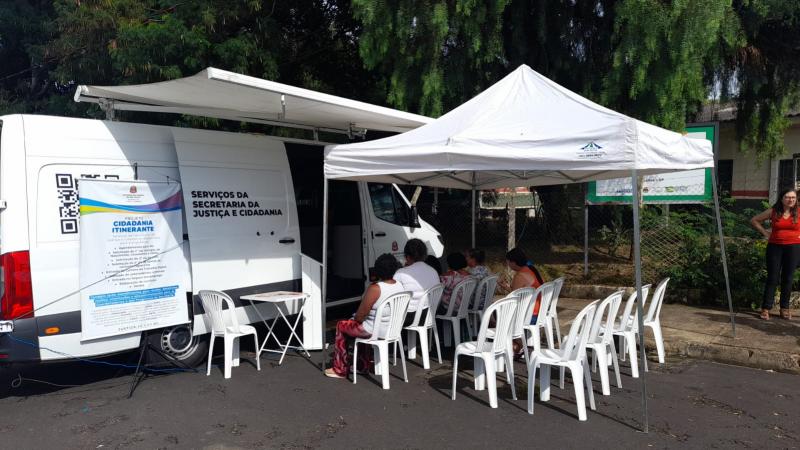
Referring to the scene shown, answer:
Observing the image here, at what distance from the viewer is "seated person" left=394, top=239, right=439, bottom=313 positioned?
18.7ft

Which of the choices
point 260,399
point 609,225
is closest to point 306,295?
point 260,399

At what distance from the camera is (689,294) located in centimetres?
829

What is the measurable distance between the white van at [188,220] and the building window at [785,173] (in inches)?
412

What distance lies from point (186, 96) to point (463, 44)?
4516mm

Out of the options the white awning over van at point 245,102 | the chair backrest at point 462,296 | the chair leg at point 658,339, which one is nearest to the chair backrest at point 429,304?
the chair backrest at point 462,296

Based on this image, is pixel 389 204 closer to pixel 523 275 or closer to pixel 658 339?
pixel 523 275

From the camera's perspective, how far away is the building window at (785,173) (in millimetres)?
13992

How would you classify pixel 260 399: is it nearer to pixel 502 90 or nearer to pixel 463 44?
pixel 502 90

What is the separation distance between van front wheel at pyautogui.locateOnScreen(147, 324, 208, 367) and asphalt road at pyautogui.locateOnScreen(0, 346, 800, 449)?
7.4 inches

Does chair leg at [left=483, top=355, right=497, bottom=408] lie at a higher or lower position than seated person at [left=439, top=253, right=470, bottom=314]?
lower

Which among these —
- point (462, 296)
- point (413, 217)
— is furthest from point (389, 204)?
point (462, 296)

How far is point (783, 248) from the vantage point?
23.0 feet

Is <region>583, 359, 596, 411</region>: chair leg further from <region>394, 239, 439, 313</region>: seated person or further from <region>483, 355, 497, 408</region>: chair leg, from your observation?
<region>394, 239, 439, 313</region>: seated person

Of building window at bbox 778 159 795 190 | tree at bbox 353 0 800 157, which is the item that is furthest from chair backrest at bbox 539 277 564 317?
building window at bbox 778 159 795 190
